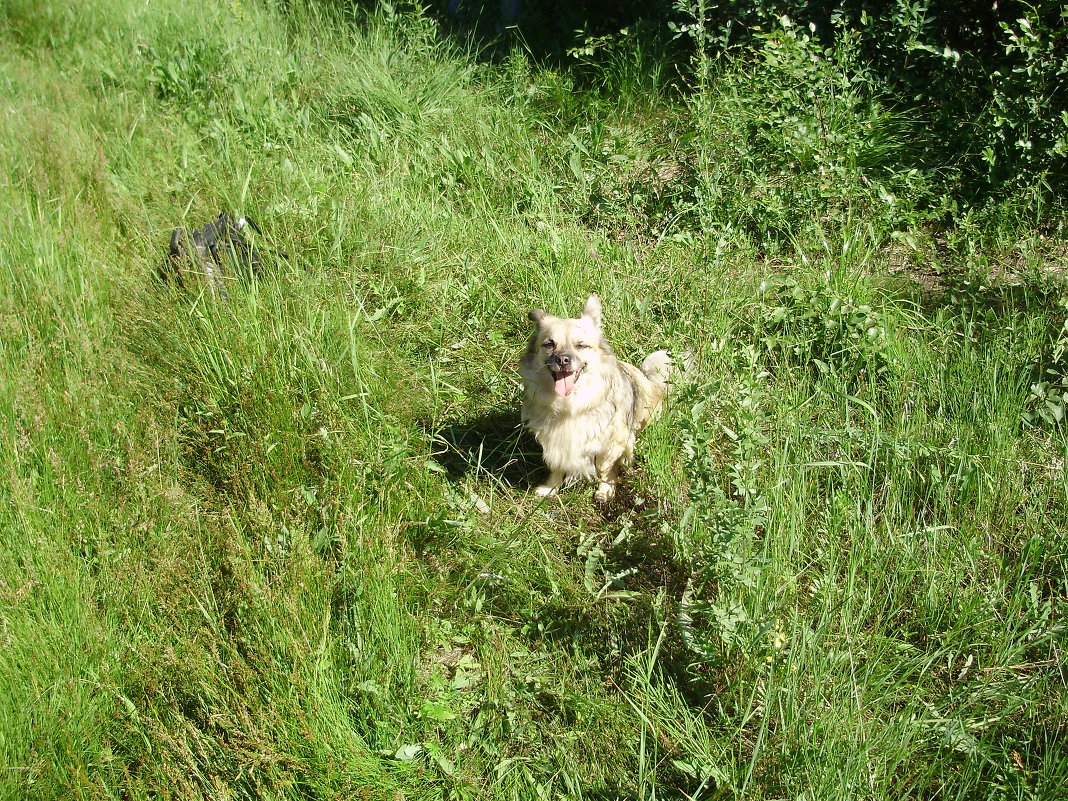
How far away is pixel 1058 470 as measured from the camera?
300 centimetres

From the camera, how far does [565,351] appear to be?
3.28 metres

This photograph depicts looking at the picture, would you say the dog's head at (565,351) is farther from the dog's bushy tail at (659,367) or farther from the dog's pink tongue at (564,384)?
the dog's bushy tail at (659,367)

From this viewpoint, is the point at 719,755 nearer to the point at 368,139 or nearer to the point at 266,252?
the point at 266,252

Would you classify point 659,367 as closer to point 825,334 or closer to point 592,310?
point 592,310

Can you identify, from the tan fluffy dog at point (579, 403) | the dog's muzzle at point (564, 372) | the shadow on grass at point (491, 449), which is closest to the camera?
the dog's muzzle at point (564, 372)

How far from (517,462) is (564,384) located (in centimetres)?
59

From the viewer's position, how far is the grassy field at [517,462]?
234 cm

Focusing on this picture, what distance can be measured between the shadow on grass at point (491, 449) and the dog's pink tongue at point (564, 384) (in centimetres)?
33

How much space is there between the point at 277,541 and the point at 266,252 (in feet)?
6.09

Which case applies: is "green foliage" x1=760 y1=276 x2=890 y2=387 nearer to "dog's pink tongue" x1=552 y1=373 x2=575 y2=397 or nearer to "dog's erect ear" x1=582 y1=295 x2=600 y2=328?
"dog's erect ear" x1=582 y1=295 x2=600 y2=328

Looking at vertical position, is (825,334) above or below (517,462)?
above

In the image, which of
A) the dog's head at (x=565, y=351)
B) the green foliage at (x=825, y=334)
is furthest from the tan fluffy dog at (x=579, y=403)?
the green foliage at (x=825, y=334)

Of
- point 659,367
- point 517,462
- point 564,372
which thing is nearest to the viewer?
point 564,372

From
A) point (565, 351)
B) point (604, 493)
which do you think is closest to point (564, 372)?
point (565, 351)
